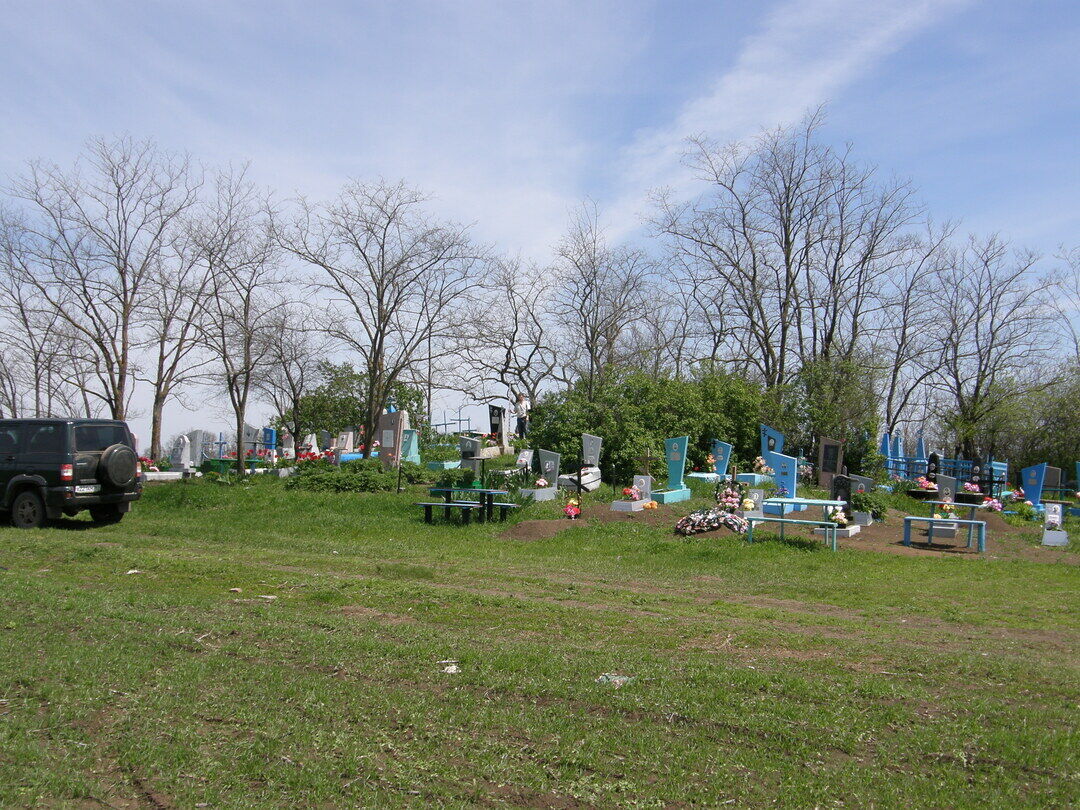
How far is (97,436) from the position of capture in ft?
50.2

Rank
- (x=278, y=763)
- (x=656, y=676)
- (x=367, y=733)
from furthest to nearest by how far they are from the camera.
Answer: (x=656, y=676) → (x=367, y=733) → (x=278, y=763)

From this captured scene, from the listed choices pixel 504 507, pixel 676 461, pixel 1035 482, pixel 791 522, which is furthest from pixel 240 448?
pixel 1035 482

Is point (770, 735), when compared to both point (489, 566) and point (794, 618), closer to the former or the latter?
point (794, 618)

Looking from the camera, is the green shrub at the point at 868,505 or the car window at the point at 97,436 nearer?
the car window at the point at 97,436

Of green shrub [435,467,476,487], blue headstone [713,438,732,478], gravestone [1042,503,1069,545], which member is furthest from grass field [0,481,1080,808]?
blue headstone [713,438,732,478]

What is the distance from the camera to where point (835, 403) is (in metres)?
29.1

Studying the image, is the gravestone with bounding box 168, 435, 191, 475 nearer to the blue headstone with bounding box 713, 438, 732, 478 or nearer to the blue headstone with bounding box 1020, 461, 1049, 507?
the blue headstone with bounding box 713, 438, 732, 478

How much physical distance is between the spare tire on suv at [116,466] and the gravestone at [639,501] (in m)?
9.18

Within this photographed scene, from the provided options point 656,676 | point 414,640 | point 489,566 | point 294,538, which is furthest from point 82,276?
point 656,676

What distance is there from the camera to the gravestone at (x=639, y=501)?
16.9m

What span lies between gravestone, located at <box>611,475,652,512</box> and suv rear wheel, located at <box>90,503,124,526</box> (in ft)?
31.5

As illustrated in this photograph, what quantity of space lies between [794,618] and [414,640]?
3.77 meters

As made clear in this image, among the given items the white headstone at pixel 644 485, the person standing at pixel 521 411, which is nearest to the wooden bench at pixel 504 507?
the white headstone at pixel 644 485

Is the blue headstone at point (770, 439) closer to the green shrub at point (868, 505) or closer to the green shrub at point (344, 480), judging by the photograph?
the green shrub at point (868, 505)
